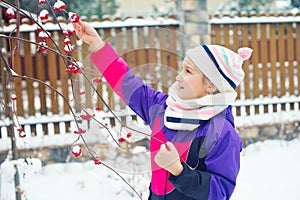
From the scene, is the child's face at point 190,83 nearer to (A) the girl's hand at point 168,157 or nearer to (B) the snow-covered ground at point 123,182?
(A) the girl's hand at point 168,157

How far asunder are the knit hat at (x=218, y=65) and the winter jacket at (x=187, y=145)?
10cm

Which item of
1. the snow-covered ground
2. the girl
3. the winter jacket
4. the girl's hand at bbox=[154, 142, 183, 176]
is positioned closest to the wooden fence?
the snow-covered ground

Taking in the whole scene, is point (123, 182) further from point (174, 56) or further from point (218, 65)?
point (218, 65)

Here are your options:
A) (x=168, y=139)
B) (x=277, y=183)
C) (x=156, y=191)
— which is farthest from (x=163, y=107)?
(x=277, y=183)

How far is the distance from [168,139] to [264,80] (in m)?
3.23

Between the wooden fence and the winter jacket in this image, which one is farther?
the wooden fence

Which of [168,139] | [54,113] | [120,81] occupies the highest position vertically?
[120,81]

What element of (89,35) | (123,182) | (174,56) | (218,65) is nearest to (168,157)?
(218,65)

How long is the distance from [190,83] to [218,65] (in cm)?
10

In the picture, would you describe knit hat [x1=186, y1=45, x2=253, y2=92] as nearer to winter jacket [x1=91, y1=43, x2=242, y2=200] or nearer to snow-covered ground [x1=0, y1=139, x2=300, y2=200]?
winter jacket [x1=91, y1=43, x2=242, y2=200]

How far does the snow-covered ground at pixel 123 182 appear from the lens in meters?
3.31

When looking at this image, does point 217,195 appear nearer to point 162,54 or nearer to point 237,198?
point 237,198

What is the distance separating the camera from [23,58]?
3.77 meters

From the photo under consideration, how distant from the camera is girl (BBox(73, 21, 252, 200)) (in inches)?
48.3
